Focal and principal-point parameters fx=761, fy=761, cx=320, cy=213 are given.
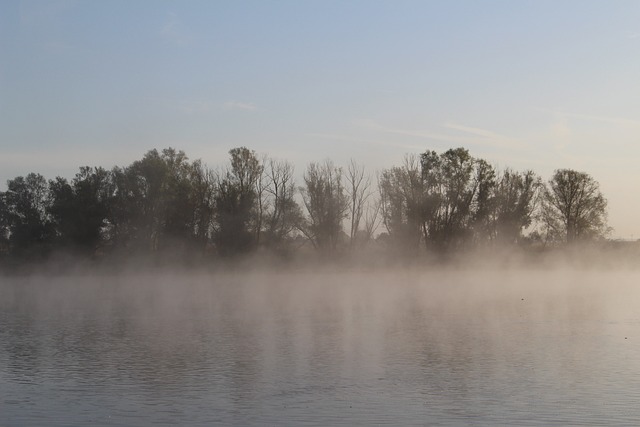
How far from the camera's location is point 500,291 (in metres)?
30.8

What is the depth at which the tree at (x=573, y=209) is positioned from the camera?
53844mm

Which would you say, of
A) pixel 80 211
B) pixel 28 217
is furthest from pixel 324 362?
pixel 28 217

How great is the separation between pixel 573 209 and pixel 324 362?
4598 cm

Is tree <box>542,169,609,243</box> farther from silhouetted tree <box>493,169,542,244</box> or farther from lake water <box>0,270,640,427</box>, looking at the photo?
lake water <box>0,270,640,427</box>

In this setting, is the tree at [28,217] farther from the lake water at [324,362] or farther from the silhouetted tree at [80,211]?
the lake water at [324,362]

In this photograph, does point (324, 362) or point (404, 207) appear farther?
point (404, 207)

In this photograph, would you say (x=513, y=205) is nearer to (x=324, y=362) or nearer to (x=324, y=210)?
(x=324, y=210)

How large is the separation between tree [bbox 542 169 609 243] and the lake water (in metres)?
28.9

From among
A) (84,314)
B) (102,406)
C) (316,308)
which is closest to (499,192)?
(316,308)

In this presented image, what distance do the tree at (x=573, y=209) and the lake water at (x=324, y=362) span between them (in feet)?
94.7

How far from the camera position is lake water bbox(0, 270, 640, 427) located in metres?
9.23

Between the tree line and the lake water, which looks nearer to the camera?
the lake water

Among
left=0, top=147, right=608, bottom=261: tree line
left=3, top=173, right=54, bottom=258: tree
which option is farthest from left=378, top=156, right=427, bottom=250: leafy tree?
left=3, top=173, right=54, bottom=258: tree

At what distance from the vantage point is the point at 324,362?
42.2 feet
